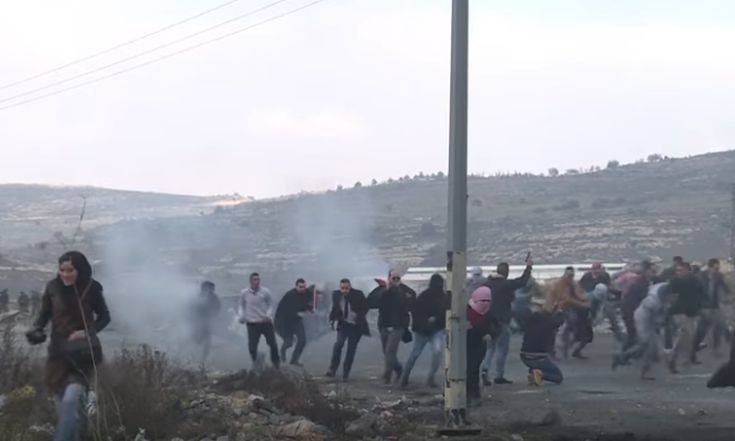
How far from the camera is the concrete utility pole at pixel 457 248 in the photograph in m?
12.2

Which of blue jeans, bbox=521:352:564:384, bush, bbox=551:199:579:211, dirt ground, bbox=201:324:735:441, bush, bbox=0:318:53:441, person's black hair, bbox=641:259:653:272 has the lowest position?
dirt ground, bbox=201:324:735:441

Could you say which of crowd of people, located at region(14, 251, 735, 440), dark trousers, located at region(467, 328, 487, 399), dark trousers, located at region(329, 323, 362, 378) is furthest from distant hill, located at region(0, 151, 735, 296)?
dark trousers, located at region(467, 328, 487, 399)

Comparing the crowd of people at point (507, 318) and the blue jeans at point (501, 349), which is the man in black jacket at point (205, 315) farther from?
the blue jeans at point (501, 349)

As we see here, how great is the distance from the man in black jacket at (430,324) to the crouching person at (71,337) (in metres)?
8.48

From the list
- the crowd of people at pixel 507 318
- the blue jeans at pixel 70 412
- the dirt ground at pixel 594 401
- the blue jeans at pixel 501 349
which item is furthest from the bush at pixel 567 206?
the blue jeans at pixel 70 412

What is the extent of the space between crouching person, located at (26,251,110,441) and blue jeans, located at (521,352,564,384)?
8.82 metres

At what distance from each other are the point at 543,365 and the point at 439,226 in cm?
4176

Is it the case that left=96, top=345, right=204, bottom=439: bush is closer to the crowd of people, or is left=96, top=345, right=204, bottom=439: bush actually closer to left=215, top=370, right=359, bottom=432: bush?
left=215, top=370, right=359, bottom=432: bush

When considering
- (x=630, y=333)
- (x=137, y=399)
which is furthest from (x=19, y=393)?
(x=630, y=333)

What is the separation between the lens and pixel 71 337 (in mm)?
10062

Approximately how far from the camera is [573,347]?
2462 cm

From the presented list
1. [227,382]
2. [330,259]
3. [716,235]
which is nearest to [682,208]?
[716,235]

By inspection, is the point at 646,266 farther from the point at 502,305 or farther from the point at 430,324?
the point at 430,324

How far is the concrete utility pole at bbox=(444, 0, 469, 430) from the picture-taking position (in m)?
12.2
